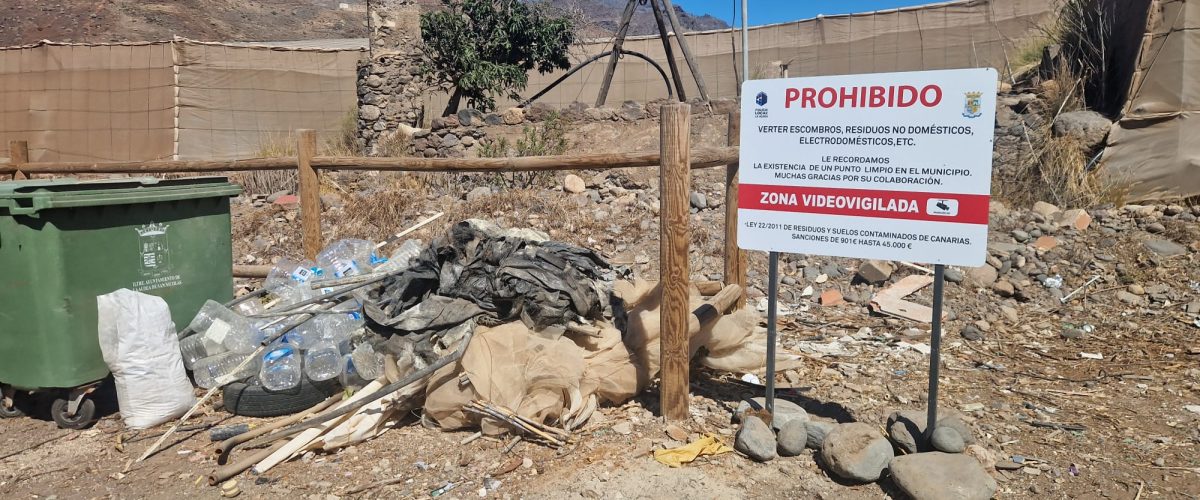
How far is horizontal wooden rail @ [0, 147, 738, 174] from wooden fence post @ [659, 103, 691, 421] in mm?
111

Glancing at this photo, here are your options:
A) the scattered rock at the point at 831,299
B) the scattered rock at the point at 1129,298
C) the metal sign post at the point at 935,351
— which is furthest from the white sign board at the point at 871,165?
the scattered rock at the point at 1129,298

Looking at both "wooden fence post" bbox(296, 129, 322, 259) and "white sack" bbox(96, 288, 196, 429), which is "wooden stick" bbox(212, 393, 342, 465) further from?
"wooden fence post" bbox(296, 129, 322, 259)

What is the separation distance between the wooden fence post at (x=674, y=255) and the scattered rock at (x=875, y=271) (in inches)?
121

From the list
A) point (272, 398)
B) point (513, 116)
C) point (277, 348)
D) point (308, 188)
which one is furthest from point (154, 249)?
point (513, 116)

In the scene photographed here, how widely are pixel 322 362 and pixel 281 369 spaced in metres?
0.20

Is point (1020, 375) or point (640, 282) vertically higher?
point (640, 282)

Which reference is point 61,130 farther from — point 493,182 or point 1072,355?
point 1072,355

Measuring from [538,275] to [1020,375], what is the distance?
106 inches

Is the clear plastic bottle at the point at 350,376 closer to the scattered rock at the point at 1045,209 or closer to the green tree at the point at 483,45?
the scattered rock at the point at 1045,209

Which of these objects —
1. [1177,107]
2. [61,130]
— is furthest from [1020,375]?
[61,130]

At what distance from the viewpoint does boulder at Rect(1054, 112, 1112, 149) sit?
777 cm

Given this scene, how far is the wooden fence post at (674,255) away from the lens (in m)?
3.44

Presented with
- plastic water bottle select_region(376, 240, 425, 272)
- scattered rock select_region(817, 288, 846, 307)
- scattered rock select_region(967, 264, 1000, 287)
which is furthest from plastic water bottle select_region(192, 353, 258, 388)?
scattered rock select_region(967, 264, 1000, 287)

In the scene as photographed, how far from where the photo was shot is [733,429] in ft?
11.7
